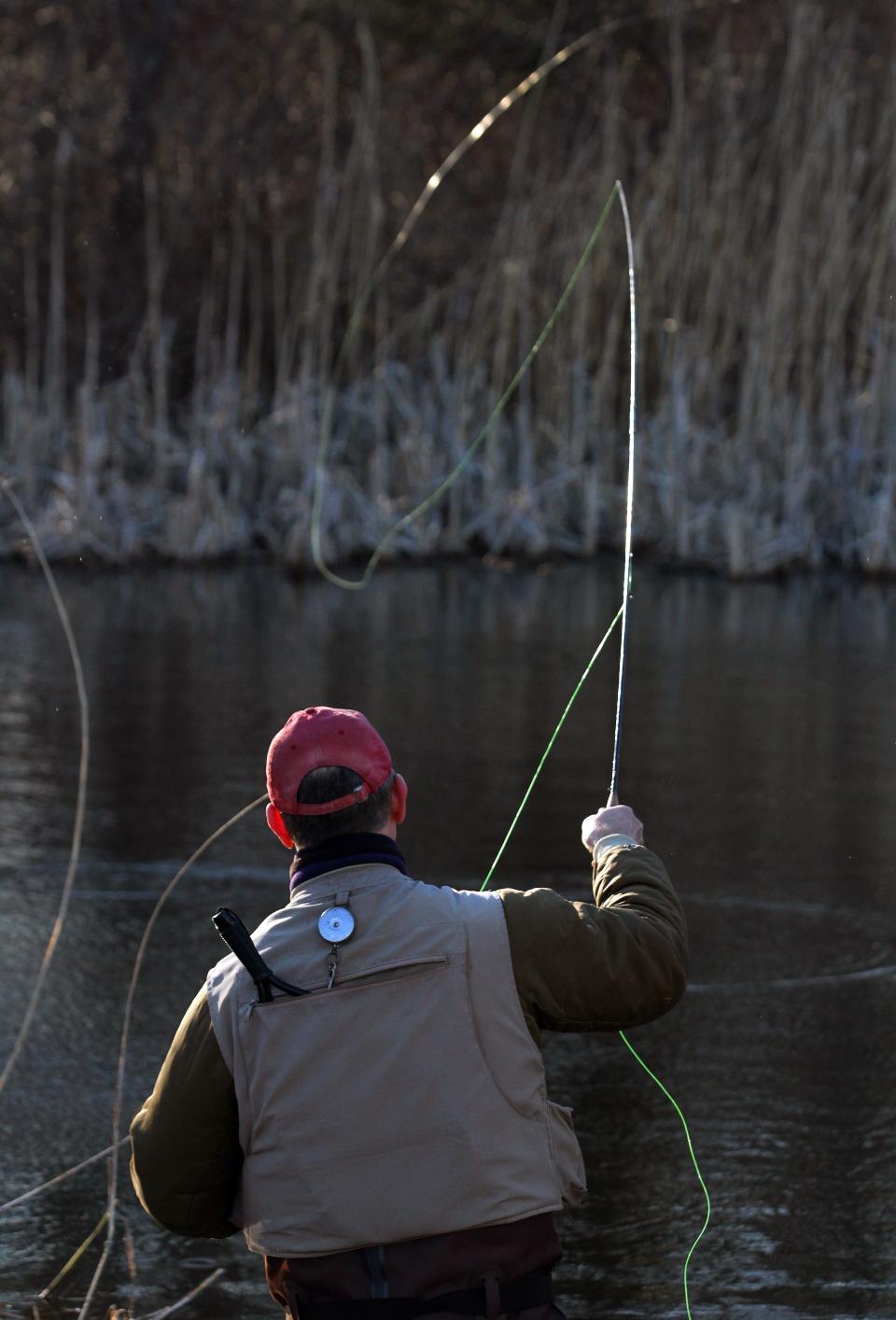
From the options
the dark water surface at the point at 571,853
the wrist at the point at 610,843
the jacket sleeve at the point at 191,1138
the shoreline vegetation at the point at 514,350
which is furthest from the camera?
the shoreline vegetation at the point at 514,350

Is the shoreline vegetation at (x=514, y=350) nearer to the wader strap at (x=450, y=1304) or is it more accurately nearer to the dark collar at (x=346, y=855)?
the dark collar at (x=346, y=855)

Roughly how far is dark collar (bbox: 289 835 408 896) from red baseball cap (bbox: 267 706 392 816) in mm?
44

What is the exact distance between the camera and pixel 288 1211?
9.26ft

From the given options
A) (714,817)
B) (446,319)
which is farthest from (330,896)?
(446,319)

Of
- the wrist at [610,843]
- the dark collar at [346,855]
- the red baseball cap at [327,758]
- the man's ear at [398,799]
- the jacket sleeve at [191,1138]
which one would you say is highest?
the red baseball cap at [327,758]

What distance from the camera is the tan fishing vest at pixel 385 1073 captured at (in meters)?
2.78

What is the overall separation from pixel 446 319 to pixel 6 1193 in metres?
15.1

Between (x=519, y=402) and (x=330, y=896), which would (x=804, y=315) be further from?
(x=330, y=896)

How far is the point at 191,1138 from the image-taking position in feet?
9.42

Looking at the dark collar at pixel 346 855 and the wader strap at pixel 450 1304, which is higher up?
the dark collar at pixel 346 855

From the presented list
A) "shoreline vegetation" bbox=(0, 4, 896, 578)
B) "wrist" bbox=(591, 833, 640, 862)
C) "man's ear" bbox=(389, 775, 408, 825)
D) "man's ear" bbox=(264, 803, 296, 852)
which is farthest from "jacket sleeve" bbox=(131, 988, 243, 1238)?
"shoreline vegetation" bbox=(0, 4, 896, 578)

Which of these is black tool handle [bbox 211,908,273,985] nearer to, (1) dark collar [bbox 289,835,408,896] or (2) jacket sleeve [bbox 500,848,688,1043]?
Result: (1) dark collar [bbox 289,835,408,896]

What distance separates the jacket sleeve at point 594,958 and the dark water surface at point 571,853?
5.20ft

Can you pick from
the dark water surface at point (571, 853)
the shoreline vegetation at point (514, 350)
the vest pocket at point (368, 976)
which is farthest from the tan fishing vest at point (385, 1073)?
the shoreline vegetation at point (514, 350)
